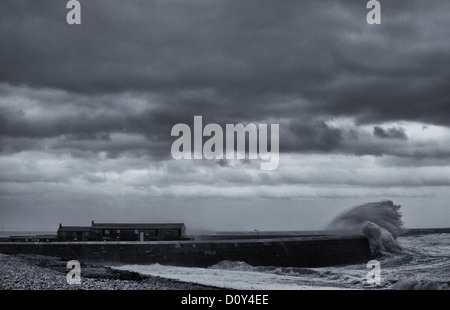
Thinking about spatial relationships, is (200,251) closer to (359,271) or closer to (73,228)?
(359,271)

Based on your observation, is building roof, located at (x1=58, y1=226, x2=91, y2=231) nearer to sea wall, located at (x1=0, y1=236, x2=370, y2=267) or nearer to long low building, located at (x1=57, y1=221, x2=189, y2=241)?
long low building, located at (x1=57, y1=221, x2=189, y2=241)

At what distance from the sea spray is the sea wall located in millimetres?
10915

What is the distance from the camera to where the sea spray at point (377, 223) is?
56734 millimetres

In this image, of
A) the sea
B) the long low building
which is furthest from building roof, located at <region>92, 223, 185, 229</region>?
the sea

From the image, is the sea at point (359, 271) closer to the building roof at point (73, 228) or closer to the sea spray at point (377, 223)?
the sea spray at point (377, 223)

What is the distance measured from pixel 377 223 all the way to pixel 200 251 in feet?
95.8

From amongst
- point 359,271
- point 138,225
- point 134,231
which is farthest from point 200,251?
point 138,225

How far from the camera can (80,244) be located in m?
40.0

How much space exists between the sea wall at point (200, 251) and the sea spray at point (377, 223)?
35.8ft

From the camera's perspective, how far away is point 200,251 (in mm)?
41375
